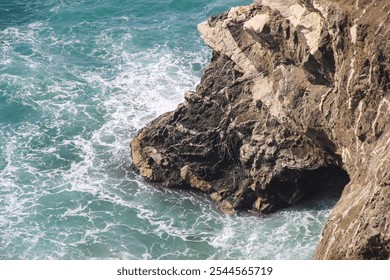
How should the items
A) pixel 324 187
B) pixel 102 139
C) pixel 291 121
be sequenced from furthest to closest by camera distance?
pixel 102 139, pixel 324 187, pixel 291 121

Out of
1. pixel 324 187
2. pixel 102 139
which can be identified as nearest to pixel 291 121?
pixel 324 187

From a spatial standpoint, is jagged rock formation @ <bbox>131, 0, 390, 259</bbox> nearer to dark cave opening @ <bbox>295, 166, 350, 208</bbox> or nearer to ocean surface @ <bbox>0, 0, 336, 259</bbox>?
dark cave opening @ <bbox>295, 166, 350, 208</bbox>

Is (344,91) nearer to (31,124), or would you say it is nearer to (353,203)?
(353,203)

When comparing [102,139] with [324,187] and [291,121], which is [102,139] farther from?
[324,187]

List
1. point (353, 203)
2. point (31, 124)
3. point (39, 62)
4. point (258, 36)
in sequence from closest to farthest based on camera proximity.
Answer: point (353, 203), point (258, 36), point (31, 124), point (39, 62)

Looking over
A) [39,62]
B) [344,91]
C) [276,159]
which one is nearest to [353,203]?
[344,91]

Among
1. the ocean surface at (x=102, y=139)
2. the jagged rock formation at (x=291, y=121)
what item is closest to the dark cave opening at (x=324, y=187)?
the jagged rock formation at (x=291, y=121)
